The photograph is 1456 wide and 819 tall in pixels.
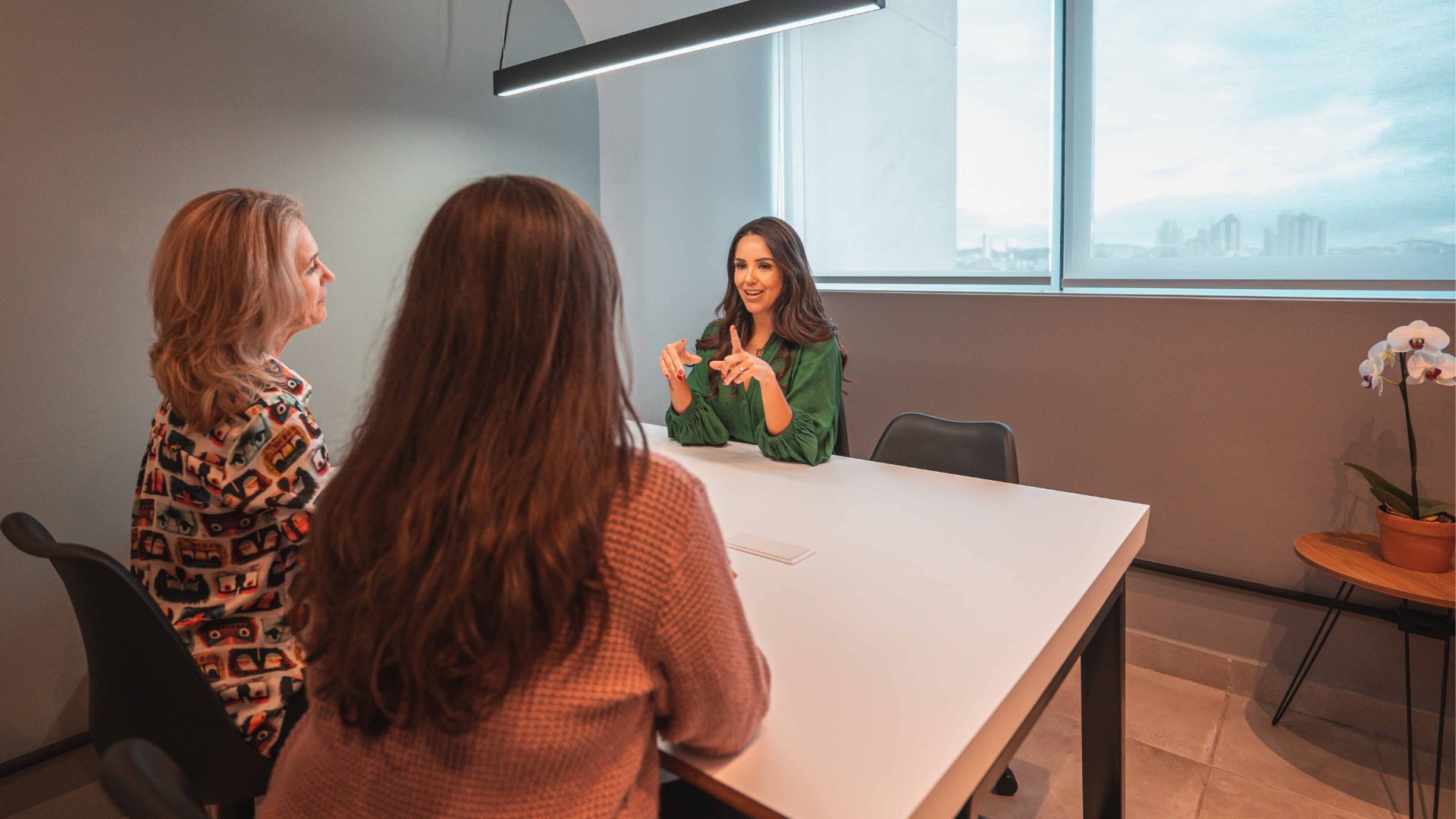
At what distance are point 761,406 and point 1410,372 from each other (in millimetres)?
1649

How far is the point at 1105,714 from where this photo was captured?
1.73m

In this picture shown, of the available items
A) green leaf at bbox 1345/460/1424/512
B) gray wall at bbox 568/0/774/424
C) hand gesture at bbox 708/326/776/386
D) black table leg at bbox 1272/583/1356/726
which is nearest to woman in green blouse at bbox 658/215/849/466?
hand gesture at bbox 708/326/776/386

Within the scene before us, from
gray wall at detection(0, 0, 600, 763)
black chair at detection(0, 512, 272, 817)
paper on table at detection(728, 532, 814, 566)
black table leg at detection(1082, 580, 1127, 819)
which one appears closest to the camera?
black chair at detection(0, 512, 272, 817)

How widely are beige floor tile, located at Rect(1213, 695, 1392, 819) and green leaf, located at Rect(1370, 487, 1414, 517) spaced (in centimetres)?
72

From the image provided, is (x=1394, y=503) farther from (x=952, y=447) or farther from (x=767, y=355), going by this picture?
(x=767, y=355)

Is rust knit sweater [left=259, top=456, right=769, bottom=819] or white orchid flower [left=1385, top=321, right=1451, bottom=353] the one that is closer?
rust knit sweater [left=259, top=456, right=769, bottom=819]

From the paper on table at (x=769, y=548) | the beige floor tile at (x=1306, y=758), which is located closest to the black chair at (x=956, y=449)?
the beige floor tile at (x=1306, y=758)

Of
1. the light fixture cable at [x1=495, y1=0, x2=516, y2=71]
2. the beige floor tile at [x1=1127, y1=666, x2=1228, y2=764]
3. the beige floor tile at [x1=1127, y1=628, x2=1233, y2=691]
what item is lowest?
the beige floor tile at [x1=1127, y1=666, x2=1228, y2=764]

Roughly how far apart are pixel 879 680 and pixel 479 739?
0.53 m

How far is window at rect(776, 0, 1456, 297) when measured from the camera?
2.40 metres

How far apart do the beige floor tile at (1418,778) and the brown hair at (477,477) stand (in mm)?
2435

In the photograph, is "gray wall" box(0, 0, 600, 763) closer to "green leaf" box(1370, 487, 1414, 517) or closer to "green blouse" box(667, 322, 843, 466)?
"green blouse" box(667, 322, 843, 466)

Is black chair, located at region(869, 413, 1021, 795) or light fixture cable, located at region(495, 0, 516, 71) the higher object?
light fixture cable, located at region(495, 0, 516, 71)

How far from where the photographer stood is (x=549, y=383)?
784mm
